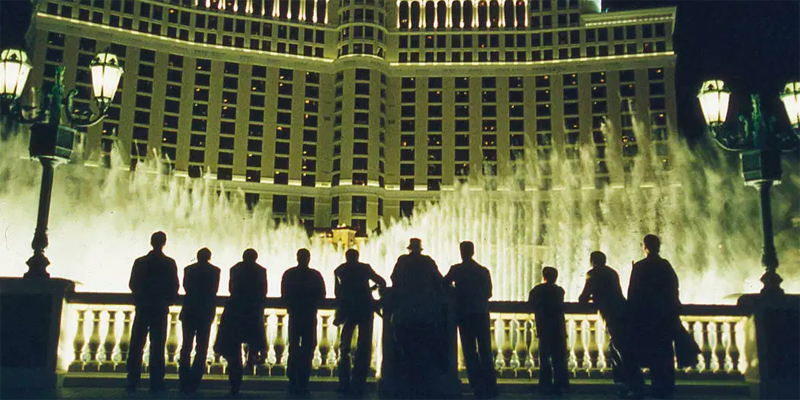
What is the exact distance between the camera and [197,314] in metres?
8.69

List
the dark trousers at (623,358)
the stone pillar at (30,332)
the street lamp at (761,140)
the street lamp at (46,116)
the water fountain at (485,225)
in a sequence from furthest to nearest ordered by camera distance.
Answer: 1. the water fountain at (485,225)
2. the street lamp at (761,140)
3. the street lamp at (46,116)
4. the stone pillar at (30,332)
5. the dark trousers at (623,358)

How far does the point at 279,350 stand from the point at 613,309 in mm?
4647

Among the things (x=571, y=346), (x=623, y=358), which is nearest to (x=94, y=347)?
(x=571, y=346)

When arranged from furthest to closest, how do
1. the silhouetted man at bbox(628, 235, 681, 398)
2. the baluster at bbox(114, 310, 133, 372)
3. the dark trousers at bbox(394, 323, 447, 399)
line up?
the baluster at bbox(114, 310, 133, 372), the silhouetted man at bbox(628, 235, 681, 398), the dark trousers at bbox(394, 323, 447, 399)

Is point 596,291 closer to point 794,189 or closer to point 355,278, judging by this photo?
point 355,278

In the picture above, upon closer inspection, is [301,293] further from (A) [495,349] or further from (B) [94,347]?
(B) [94,347]

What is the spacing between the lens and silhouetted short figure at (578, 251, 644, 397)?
28.6ft

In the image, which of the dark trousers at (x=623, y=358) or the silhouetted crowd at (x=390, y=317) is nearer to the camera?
the silhouetted crowd at (x=390, y=317)

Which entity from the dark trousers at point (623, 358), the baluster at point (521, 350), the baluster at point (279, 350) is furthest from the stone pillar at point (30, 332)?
the dark trousers at point (623, 358)

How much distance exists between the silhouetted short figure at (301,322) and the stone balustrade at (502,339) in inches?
38.7

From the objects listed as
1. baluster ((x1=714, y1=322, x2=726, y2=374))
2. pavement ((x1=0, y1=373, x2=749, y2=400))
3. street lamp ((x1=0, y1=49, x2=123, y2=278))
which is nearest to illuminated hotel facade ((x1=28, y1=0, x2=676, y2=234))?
street lamp ((x1=0, y1=49, x2=123, y2=278))

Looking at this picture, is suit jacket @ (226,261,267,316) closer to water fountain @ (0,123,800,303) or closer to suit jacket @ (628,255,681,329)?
suit jacket @ (628,255,681,329)

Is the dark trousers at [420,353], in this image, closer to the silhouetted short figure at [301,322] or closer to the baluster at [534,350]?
the silhouetted short figure at [301,322]

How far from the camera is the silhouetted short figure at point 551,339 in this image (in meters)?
8.94
